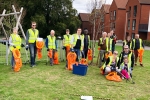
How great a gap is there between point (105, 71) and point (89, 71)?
105 cm

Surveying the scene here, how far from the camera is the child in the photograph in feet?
26.0

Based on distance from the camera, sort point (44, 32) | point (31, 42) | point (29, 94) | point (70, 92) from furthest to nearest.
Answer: point (44, 32), point (31, 42), point (70, 92), point (29, 94)

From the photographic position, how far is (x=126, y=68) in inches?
320

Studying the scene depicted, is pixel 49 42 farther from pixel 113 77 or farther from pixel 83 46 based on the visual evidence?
pixel 113 77

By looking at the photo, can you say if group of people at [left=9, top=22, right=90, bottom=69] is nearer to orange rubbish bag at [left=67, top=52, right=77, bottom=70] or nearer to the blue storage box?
orange rubbish bag at [left=67, top=52, right=77, bottom=70]

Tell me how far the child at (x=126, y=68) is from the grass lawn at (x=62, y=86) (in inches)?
13.4

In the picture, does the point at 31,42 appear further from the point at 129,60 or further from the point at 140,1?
A: the point at 140,1

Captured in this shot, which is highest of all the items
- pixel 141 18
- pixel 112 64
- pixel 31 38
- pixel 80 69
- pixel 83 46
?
pixel 141 18

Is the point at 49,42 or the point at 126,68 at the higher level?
the point at 49,42

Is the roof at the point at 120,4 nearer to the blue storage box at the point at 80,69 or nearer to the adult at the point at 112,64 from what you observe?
the adult at the point at 112,64

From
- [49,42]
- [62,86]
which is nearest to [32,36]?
[49,42]

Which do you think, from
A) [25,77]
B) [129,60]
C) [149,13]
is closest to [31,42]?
[25,77]

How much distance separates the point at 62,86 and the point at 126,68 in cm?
283

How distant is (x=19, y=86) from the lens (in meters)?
6.37
